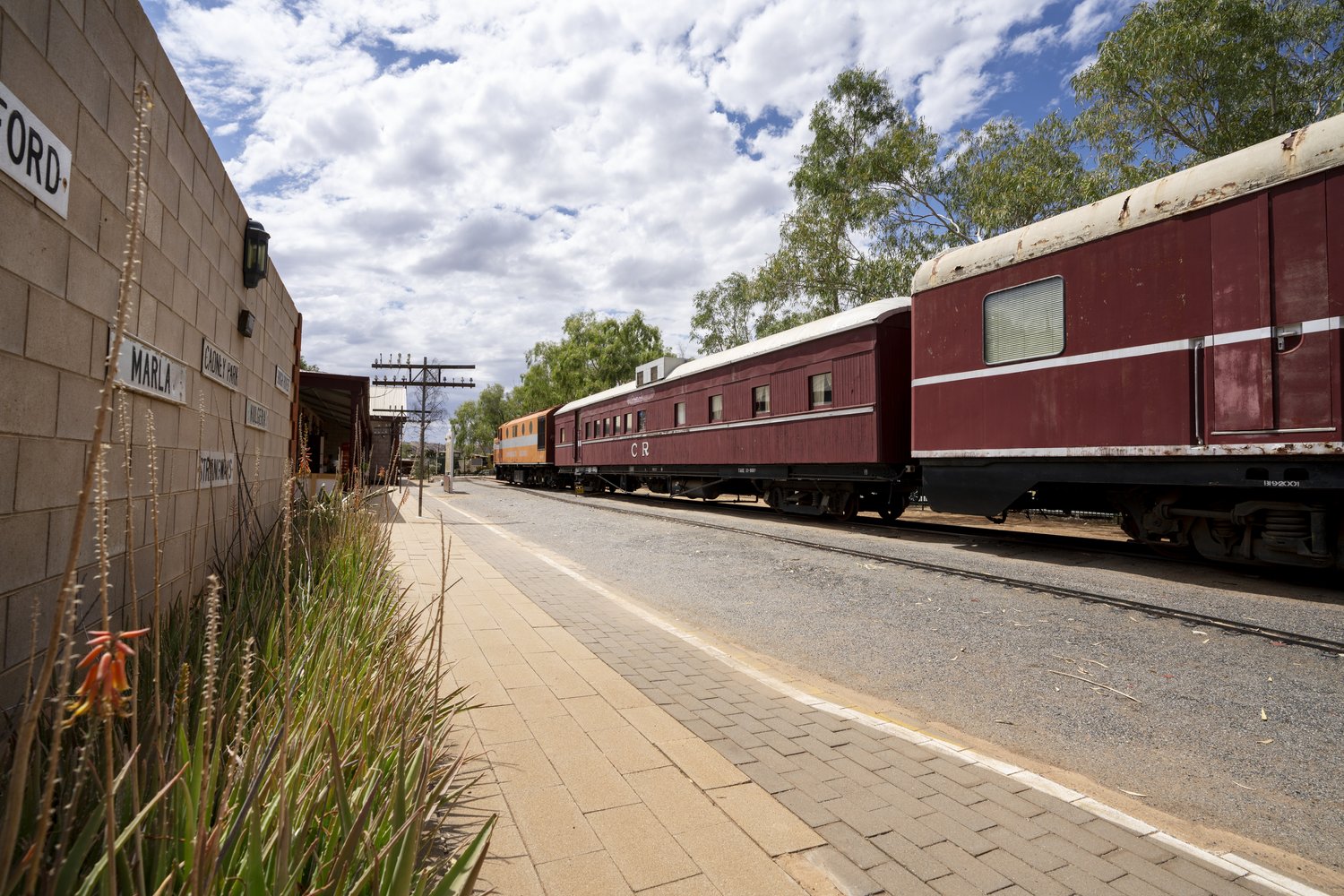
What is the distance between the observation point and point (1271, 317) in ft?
19.6

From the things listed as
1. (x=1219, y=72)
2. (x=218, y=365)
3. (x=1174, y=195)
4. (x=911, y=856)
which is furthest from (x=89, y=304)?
(x=1219, y=72)

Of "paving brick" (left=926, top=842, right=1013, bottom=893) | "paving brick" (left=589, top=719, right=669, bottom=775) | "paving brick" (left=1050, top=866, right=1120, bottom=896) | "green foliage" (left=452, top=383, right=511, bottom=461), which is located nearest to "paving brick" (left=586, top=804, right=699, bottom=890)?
"paving brick" (left=589, top=719, right=669, bottom=775)

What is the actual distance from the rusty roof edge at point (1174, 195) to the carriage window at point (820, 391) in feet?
9.36

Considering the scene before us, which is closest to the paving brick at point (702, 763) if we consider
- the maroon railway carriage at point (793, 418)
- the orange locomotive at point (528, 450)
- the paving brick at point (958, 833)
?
the paving brick at point (958, 833)

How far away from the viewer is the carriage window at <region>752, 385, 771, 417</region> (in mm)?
13375

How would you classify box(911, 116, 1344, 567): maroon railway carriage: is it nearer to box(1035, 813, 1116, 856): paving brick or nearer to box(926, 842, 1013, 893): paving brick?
box(1035, 813, 1116, 856): paving brick

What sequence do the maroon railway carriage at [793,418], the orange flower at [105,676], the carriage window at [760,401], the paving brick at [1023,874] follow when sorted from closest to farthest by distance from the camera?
the orange flower at [105,676] → the paving brick at [1023,874] → the maroon railway carriage at [793,418] → the carriage window at [760,401]

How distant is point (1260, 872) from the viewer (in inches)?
88.6

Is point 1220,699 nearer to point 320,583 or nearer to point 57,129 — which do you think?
point 320,583

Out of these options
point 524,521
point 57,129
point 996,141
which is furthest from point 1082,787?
point 996,141

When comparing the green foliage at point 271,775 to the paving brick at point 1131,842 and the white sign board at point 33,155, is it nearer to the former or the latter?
the white sign board at point 33,155

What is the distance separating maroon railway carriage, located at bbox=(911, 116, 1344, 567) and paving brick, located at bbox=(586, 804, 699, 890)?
6.27 meters

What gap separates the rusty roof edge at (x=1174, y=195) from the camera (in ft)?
18.9

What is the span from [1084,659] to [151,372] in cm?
534
